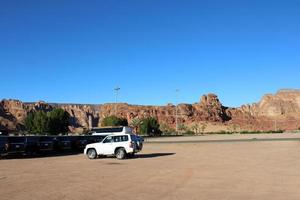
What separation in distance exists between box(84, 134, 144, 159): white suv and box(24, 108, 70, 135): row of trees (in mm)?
74298

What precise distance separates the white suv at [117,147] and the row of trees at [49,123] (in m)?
74.3

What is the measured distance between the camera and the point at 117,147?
30766 millimetres

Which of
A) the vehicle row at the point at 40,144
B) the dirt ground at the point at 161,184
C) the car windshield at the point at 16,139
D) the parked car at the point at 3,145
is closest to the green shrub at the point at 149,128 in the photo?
the vehicle row at the point at 40,144

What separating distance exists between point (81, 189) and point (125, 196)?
234 cm

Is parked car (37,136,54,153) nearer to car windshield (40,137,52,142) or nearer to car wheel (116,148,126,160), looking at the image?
car windshield (40,137,52,142)

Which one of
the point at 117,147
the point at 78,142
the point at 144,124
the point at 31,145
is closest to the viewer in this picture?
the point at 117,147

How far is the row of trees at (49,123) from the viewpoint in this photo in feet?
342

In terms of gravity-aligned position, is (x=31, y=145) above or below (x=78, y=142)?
below

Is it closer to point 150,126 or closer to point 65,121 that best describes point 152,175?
point 65,121

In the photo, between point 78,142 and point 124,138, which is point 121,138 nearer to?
point 124,138

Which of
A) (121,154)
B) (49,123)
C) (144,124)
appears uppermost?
(144,124)

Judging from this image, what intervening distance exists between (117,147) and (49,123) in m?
76.9

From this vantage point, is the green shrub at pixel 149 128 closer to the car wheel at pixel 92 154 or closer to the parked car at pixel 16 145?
the parked car at pixel 16 145

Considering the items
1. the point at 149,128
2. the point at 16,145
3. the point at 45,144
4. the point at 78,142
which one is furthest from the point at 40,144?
the point at 149,128
